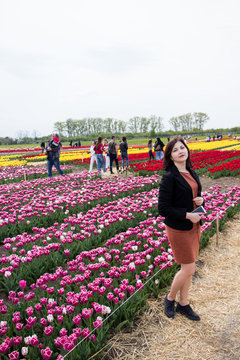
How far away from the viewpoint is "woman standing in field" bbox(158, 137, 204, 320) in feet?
9.04

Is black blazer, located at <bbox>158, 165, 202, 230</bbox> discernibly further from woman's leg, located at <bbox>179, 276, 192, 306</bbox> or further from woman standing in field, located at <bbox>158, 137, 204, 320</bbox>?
woman's leg, located at <bbox>179, 276, 192, 306</bbox>

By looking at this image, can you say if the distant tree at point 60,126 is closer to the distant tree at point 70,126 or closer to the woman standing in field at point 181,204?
the distant tree at point 70,126

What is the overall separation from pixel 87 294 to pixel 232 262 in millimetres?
2853

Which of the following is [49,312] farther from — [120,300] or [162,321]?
[162,321]

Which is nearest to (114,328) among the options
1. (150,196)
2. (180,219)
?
(180,219)

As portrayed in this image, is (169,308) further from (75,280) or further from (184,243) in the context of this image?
(75,280)

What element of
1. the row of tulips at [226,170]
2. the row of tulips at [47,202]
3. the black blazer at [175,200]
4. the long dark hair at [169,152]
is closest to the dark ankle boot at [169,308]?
the black blazer at [175,200]

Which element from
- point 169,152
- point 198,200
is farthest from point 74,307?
point 169,152

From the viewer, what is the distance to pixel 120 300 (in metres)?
3.15

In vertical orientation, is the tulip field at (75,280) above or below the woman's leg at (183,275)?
below

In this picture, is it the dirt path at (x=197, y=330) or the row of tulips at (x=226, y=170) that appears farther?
the row of tulips at (x=226, y=170)

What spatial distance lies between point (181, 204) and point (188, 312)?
143cm

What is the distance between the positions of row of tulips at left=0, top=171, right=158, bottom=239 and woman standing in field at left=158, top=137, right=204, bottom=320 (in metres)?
3.88

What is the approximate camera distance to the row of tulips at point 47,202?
6.01 m
